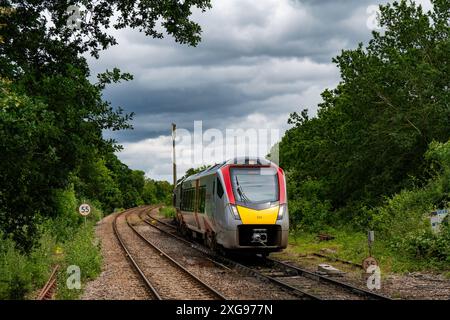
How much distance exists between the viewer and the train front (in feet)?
54.6

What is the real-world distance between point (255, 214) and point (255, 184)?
3.69 feet

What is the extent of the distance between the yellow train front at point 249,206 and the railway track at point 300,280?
627 mm

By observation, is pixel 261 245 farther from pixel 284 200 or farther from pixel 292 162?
pixel 292 162

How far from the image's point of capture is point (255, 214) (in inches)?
656

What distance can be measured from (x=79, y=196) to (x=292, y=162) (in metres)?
20.9

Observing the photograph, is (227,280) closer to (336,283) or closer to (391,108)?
(336,283)

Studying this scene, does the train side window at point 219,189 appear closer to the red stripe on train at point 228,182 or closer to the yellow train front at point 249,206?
the yellow train front at point 249,206

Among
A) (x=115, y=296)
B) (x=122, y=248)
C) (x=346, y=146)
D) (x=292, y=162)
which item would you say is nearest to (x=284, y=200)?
(x=115, y=296)

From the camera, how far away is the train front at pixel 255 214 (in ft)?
54.6

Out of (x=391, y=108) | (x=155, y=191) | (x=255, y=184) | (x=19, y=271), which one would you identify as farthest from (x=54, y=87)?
(x=155, y=191)

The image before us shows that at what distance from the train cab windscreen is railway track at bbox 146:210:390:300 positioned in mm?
2076

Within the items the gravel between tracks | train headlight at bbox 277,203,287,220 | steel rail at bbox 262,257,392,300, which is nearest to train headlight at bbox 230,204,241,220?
train headlight at bbox 277,203,287,220

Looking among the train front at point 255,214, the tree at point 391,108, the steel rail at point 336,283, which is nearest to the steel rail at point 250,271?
the train front at point 255,214

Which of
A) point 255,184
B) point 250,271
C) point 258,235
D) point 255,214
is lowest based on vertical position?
point 250,271
